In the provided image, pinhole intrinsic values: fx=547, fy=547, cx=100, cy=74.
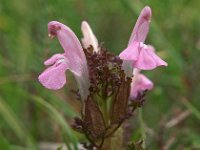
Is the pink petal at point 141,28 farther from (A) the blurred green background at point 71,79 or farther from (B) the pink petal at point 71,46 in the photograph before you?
(A) the blurred green background at point 71,79

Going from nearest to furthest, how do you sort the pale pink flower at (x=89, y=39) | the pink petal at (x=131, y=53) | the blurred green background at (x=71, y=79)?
the pink petal at (x=131, y=53) → the pale pink flower at (x=89, y=39) → the blurred green background at (x=71, y=79)

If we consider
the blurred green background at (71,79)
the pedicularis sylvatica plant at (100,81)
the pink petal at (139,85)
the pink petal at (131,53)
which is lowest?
the blurred green background at (71,79)

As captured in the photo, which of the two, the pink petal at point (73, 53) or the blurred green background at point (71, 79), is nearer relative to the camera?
the pink petal at point (73, 53)

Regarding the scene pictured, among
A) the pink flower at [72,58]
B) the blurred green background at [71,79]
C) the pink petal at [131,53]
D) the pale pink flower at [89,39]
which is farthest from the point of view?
the blurred green background at [71,79]

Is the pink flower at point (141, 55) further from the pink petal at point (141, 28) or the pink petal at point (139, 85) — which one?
the pink petal at point (139, 85)

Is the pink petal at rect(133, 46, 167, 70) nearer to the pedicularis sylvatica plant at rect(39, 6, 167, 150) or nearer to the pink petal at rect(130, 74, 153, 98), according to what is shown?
the pedicularis sylvatica plant at rect(39, 6, 167, 150)

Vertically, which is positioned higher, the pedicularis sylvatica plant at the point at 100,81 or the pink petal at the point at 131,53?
the pink petal at the point at 131,53

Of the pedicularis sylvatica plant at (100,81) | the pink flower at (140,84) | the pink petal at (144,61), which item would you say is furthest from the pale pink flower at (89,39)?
the pink petal at (144,61)

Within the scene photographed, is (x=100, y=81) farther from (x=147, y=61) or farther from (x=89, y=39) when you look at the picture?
(x=89, y=39)
